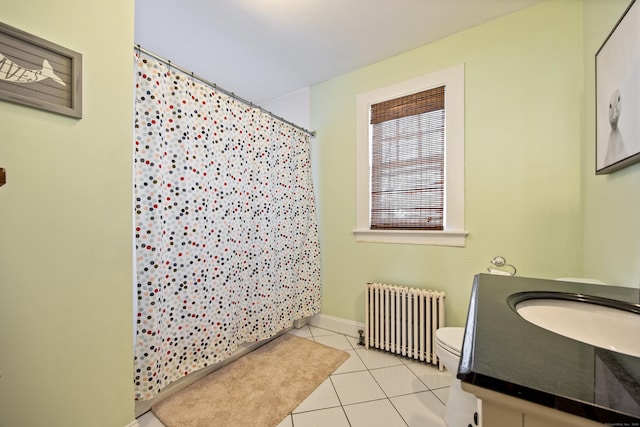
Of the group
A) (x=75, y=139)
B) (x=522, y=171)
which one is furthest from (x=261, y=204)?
(x=522, y=171)

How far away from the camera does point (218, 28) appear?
176 cm

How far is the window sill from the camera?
1.85 meters

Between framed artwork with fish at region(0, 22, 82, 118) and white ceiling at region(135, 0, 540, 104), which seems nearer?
framed artwork with fish at region(0, 22, 82, 118)

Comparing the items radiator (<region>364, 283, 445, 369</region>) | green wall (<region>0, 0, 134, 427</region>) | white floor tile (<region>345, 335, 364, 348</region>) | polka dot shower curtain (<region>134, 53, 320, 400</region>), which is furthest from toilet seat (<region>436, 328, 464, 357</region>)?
green wall (<region>0, 0, 134, 427</region>)

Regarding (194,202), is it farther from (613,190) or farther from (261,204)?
(613,190)

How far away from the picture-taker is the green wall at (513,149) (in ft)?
5.00

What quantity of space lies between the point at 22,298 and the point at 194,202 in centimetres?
78

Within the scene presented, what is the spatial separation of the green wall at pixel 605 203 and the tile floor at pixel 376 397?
3.57ft

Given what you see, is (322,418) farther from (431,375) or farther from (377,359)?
(431,375)

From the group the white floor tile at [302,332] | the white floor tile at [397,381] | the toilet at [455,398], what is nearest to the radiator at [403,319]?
the white floor tile at [397,381]

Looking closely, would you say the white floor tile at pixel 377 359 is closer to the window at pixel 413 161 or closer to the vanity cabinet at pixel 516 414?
the window at pixel 413 161

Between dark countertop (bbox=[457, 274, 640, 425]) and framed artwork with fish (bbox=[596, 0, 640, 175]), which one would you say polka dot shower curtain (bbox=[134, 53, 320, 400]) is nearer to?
dark countertop (bbox=[457, 274, 640, 425])

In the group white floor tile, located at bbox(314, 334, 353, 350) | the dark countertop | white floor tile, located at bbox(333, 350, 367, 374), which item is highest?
the dark countertop

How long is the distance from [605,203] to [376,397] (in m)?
1.56
